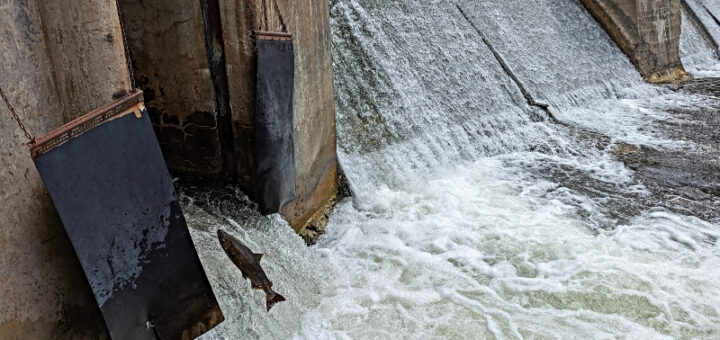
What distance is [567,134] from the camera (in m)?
6.90

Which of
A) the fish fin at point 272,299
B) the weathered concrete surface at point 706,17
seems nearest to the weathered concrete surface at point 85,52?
the fish fin at point 272,299

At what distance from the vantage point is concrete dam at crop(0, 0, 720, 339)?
2.18 meters

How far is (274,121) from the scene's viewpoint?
11.5 ft

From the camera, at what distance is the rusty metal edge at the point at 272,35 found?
3.30 meters

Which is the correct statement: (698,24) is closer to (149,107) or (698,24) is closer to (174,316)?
(149,107)

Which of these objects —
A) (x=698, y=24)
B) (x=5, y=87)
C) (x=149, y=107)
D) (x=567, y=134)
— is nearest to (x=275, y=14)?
(x=149, y=107)

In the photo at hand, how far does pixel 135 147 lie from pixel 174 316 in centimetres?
80

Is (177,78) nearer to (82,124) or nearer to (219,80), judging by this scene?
(219,80)

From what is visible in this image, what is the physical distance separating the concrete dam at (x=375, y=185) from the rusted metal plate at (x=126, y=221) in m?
0.13

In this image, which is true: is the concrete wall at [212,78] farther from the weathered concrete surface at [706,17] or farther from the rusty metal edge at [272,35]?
the weathered concrete surface at [706,17]

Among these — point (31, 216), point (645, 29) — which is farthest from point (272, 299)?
point (645, 29)

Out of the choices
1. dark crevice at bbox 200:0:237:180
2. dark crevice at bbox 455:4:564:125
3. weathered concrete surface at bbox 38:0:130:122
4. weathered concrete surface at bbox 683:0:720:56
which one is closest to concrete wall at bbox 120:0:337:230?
dark crevice at bbox 200:0:237:180

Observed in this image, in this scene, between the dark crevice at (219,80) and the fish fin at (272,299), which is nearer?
the fish fin at (272,299)

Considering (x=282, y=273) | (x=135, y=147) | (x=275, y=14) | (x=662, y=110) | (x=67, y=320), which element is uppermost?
(x=275, y=14)
